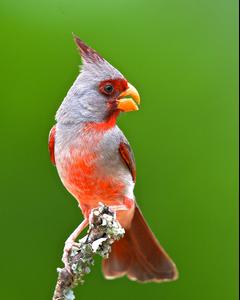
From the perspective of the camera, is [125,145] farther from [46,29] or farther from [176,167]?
[176,167]

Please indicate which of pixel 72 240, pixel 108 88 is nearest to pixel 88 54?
pixel 108 88

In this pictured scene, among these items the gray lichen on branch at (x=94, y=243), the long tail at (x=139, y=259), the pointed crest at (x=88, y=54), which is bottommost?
the long tail at (x=139, y=259)

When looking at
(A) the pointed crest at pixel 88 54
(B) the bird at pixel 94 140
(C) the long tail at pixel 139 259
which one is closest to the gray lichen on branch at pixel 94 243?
(B) the bird at pixel 94 140

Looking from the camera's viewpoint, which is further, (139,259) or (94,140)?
(139,259)

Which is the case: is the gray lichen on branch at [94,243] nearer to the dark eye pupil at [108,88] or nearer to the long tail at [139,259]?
the dark eye pupil at [108,88]

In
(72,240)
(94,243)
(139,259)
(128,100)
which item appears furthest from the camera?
(139,259)

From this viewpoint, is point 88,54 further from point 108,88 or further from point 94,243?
point 94,243

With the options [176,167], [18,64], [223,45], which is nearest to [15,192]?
[18,64]
